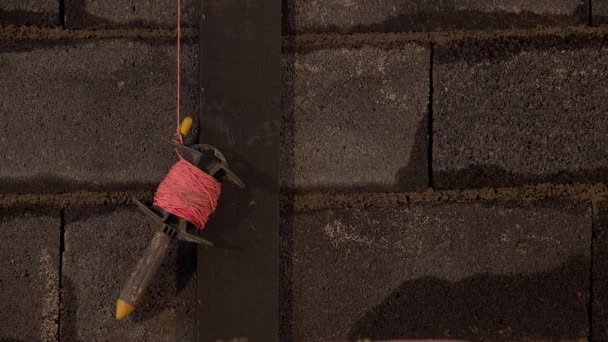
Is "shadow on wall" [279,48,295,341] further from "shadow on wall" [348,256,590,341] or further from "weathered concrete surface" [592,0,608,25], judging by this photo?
"weathered concrete surface" [592,0,608,25]

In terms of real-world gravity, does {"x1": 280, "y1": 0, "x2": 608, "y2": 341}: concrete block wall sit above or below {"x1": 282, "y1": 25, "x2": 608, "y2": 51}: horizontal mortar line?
below

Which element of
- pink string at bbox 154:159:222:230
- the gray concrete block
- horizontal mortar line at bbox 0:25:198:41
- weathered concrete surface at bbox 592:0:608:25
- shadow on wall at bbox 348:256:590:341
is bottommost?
shadow on wall at bbox 348:256:590:341

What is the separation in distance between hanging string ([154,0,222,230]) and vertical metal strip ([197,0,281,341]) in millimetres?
84

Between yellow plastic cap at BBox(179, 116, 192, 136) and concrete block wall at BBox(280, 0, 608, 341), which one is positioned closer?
yellow plastic cap at BBox(179, 116, 192, 136)

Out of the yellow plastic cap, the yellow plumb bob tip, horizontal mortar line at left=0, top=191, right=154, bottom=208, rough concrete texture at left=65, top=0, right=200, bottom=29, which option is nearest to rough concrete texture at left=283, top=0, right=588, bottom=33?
rough concrete texture at left=65, top=0, right=200, bottom=29

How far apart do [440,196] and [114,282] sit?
2.74 feet

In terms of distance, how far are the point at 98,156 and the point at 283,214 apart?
48 cm

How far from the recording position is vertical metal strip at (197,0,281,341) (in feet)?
4.73

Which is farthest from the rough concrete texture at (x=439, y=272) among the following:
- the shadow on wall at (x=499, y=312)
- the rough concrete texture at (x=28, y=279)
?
the rough concrete texture at (x=28, y=279)

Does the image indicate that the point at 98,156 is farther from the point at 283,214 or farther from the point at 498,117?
the point at 498,117

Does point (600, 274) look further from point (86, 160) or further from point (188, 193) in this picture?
point (86, 160)

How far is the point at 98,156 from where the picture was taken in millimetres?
1490

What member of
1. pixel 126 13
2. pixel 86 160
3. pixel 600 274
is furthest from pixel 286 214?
pixel 600 274

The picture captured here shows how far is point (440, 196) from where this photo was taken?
1.52m
